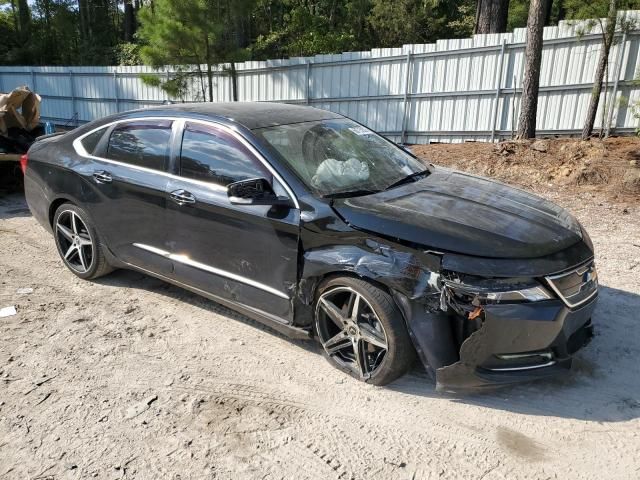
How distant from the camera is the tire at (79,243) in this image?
4.74m

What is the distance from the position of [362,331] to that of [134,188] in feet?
7.40

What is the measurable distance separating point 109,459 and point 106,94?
20683mm

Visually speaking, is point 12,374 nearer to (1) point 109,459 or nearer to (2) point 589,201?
(1) point 109,459

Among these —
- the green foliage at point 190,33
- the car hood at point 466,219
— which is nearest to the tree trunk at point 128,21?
the green foliage at point 190,33

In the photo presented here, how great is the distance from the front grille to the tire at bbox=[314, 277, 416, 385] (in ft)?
2.89

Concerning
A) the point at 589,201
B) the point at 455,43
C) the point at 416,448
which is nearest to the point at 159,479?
the point at 416,448

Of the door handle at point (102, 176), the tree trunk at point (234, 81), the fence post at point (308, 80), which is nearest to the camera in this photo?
the door handle at point (102, 176)

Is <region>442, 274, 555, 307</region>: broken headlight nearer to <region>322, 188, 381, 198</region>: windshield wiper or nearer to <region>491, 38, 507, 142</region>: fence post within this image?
<region>322, 188, 381, 198</region>: windshield wiper

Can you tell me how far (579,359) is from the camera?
3.57 metres

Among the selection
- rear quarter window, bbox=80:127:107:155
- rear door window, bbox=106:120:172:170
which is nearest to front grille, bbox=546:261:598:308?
rear door window, bbox=106:120:172:170

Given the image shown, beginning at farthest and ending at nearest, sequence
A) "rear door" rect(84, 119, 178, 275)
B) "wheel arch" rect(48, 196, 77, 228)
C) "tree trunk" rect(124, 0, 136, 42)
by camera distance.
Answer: "tree trunk" rect(124, 0, 136, 42) → "wheel arch" rect(48, 196, 77, 228) → "rear door" rect(84, 119, 178, 275)

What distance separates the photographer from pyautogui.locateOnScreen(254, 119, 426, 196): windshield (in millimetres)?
3587

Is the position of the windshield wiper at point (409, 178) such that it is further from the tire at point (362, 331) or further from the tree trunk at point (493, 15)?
the tree trunk at point (493, 15)

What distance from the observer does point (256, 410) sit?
310 centimetres
